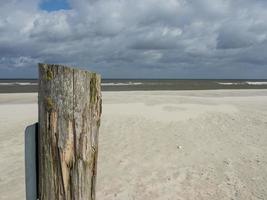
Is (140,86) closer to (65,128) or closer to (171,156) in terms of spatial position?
(171,156)

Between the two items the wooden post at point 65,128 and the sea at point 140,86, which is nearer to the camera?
the wooden post at point 65,128

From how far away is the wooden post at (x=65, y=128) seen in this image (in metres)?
2.02

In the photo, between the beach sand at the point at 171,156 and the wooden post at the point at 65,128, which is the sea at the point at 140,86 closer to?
the beach sand at the point at 171,156

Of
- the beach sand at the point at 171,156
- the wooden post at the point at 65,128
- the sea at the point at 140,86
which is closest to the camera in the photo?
the wooden post at the point at 65,128

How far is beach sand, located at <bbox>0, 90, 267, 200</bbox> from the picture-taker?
690 cm

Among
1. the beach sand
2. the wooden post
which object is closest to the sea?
the beach sand

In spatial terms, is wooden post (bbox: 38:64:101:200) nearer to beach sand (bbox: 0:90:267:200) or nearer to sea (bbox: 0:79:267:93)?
beach sand (bbox: 0:90:267:200)

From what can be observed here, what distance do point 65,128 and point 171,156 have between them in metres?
7.04

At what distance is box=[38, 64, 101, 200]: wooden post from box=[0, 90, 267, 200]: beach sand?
4.69 meters

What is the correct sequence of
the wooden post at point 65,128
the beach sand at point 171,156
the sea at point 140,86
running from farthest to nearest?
the sea at point 140,86 → the beach sand at point 171,156 → the wooden post at point 65,128

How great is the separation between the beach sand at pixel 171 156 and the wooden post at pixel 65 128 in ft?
15.4

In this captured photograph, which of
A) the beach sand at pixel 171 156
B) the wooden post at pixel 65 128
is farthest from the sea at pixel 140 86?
the wooden post at pixel 65 128

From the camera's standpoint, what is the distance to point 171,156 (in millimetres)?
8859

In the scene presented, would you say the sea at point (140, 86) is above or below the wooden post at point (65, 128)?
below
